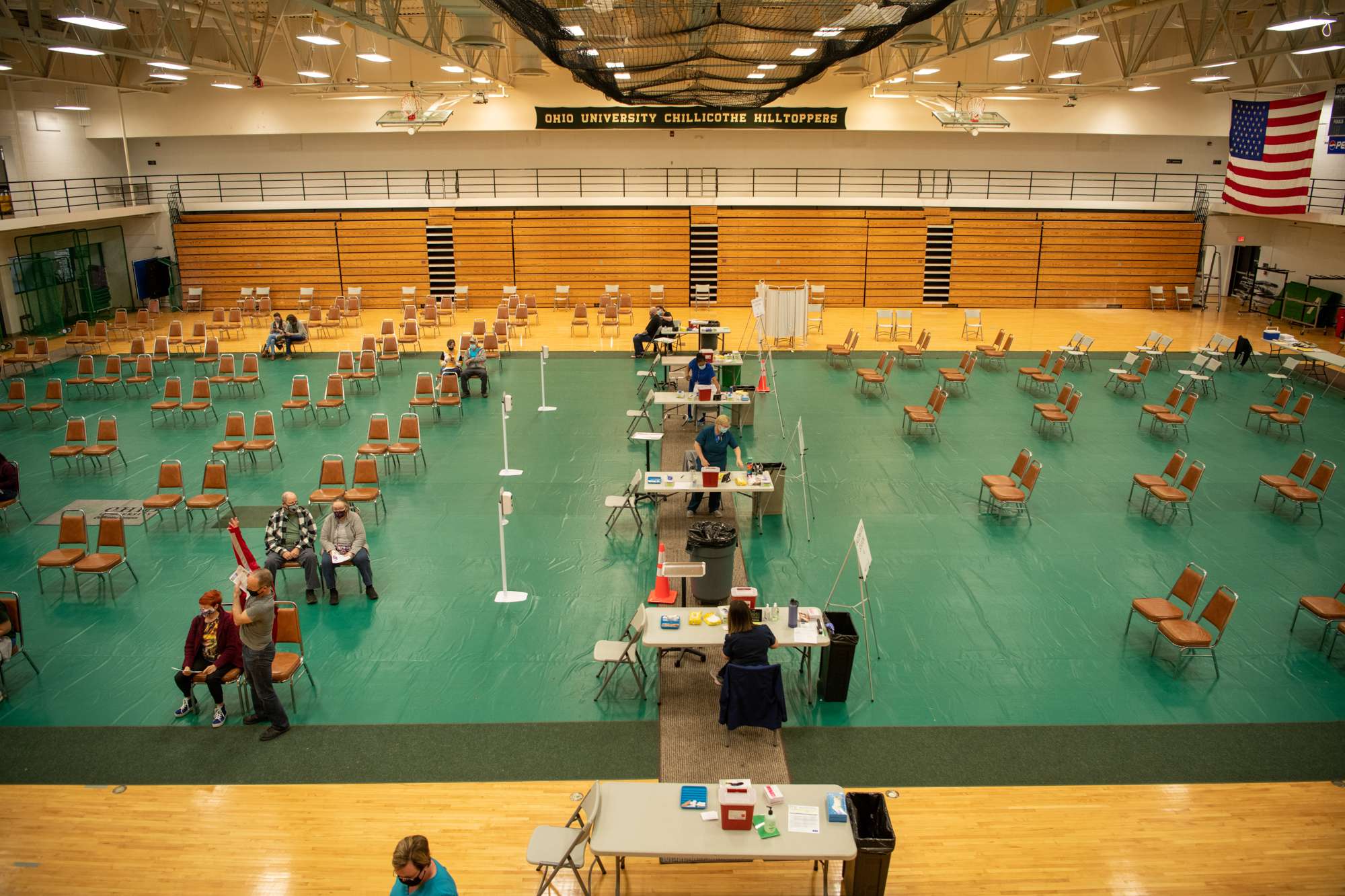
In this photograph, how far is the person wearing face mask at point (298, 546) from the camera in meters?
9.70

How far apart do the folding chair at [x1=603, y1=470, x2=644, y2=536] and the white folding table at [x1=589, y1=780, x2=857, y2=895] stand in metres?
5.69

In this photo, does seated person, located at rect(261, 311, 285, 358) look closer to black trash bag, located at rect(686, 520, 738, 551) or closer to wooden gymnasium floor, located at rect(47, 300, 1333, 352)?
wooden gymnasium floor, located at rect(47, 300, 1333, 352)

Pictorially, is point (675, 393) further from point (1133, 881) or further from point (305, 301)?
point (305, 301)

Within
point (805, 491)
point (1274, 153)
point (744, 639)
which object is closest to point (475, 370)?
point (805, 491)

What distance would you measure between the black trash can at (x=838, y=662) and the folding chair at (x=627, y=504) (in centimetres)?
387

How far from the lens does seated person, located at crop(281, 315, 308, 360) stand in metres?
21.4

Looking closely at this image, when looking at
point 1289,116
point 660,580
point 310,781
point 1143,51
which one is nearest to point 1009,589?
point 660,580

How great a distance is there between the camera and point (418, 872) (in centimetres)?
450

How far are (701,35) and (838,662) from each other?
5.54 m

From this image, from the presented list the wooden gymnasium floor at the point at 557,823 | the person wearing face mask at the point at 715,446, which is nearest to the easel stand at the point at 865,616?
the wooden gymnasium floor at the point at 557,823

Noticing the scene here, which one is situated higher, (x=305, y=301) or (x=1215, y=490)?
(x=305, y=301)

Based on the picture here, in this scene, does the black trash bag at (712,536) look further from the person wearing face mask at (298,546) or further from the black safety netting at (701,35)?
the black safety netting at (701,35)

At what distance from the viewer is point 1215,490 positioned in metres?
13.1

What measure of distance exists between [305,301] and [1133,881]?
27.0 metres
